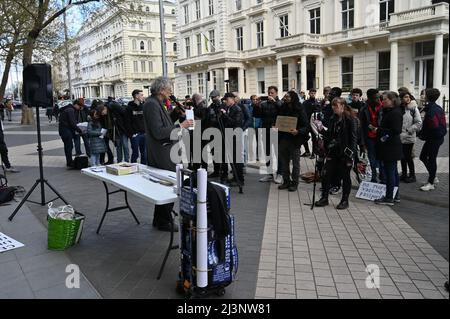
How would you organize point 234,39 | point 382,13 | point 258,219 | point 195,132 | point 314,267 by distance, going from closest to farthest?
point 314,267 < point 258,219 < point 195,132 < point 382,13 < point 234,39

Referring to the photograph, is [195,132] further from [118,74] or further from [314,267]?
[118,74]

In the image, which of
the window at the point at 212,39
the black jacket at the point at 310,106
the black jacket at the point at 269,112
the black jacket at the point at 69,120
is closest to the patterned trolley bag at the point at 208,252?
the black jacket at the point at 269,112

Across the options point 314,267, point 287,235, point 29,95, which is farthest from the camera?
point 29,95

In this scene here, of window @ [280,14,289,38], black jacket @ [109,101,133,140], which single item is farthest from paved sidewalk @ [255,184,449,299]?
window @ [280,14,289,38]

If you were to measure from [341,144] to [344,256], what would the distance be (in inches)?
92.6

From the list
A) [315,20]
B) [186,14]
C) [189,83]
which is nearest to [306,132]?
[315,20]

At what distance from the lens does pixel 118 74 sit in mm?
86250

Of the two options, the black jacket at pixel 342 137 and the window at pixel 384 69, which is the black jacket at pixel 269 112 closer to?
the black jacket at pixel 342 137

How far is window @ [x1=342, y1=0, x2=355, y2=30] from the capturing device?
3219 centimetres

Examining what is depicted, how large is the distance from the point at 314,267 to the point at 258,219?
199cm

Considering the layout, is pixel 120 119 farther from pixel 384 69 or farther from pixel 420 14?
pixel 384 69

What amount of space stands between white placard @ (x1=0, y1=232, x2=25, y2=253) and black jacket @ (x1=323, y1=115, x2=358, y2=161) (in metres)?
4.90

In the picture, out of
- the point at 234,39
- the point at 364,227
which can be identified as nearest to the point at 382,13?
the point at 234,39
